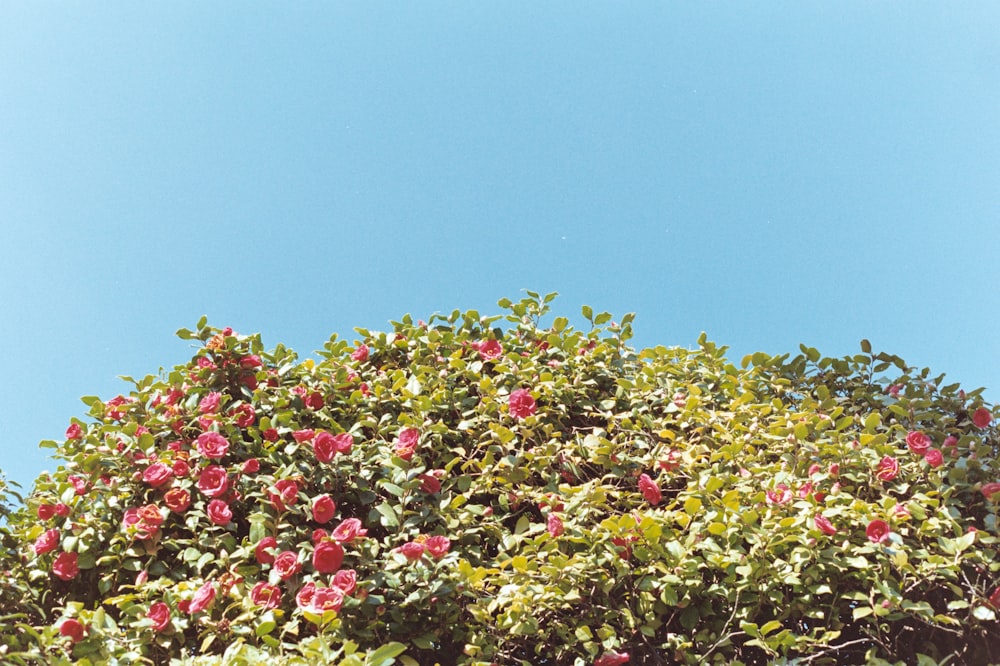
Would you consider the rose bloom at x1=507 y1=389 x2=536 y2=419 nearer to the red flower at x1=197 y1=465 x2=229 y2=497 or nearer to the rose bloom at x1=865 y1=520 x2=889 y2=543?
the red flower at x1=197 y1=465 x2=229 y2=497

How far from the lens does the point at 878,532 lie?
299 cm

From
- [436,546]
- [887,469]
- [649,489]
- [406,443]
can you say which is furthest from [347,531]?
[887,469]

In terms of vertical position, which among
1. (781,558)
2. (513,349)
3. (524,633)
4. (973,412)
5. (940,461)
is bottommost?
(524,633)

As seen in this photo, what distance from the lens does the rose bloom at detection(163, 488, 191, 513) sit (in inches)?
135

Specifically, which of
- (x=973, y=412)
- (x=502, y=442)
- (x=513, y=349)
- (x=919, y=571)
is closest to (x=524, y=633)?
(x=502, y=442)

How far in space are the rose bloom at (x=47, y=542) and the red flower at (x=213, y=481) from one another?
0.70 meters

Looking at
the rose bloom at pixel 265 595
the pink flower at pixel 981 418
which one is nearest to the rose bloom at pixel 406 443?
the rose bloom at pixel 265 595

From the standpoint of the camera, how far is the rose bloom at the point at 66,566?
3.43m

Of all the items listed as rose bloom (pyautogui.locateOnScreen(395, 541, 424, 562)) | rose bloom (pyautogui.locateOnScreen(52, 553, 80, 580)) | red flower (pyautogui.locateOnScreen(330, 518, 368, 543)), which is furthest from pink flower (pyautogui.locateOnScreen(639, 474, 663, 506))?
rose bloom (pyautogui.locateOnScreen(52, 553, 80, 580))

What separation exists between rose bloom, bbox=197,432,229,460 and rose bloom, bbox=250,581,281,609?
26.5 inches

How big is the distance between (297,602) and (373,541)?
1.20ft

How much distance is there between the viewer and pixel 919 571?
9.77 ft

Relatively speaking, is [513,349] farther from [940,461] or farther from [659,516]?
[940,461]

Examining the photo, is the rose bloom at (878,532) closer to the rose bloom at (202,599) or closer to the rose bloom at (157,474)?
the rose bloom at (202,599)
